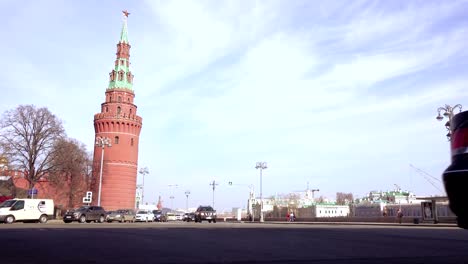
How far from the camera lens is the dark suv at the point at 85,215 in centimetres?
4009

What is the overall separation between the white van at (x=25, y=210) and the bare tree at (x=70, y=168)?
21241mm

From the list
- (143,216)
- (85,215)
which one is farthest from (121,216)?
(85,215)

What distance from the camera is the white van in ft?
113

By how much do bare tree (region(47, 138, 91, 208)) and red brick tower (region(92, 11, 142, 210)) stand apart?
19.4ft

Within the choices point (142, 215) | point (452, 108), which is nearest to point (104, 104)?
A: point (142, 215)

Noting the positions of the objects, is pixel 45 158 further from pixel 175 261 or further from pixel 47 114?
pixel 175 261

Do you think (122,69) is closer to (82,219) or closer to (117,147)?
(117,147)

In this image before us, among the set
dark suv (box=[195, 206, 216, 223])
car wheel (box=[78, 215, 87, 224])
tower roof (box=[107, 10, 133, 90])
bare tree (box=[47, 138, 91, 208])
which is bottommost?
car wheel (box=[78, 215, 87, 224])

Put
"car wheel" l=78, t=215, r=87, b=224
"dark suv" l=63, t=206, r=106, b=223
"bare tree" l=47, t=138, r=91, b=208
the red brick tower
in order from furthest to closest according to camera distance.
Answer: the red brick tower → "bare tree" l=47, t=138, r=91, b=208 → "car wheel" l=78, t=215, r=87, b=224 → "dark suv" l=63, t=206, r=106, b=223

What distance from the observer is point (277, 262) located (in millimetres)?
8031

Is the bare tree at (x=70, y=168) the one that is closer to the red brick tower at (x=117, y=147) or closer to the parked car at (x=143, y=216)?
the red brick tower at (x=117, y=147)

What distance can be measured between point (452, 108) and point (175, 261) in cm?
2079

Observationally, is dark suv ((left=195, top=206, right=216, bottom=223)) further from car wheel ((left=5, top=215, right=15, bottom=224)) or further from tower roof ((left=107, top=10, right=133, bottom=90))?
tower roof ((left=107, top=10, right=133, bottom=90))

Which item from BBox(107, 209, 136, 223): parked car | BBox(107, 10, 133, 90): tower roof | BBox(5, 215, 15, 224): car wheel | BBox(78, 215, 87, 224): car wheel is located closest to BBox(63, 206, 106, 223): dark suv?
BBox(78, 215, 87, 224): car wheel
